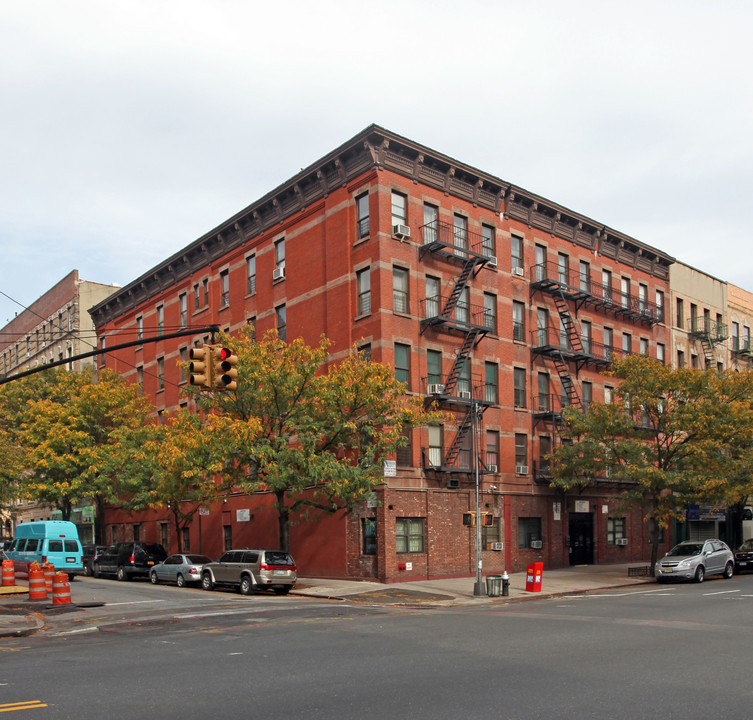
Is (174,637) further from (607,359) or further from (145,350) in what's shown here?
(145,350)

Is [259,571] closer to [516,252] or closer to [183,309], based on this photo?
[516,252]

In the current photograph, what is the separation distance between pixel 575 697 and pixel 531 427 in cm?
3097

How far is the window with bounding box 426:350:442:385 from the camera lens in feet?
118

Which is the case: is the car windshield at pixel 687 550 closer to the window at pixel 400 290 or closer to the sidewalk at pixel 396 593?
the sidewalk at pixel 396 593

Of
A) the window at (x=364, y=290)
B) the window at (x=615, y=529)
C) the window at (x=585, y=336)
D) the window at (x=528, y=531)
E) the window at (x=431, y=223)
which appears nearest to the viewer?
the window at (x=364, y=290)

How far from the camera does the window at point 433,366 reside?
3591 centimetres

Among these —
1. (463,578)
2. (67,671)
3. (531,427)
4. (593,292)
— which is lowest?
(463,578)

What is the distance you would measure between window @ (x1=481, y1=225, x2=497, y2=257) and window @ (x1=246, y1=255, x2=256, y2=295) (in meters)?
12.0

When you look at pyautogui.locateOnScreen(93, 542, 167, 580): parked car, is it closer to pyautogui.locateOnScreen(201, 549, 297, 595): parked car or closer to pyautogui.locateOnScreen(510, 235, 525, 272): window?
pyautogui.locateOnScreen(201, 549, 297, 595): parked car

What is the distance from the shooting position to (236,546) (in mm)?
42312

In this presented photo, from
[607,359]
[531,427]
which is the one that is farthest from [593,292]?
[531,427]

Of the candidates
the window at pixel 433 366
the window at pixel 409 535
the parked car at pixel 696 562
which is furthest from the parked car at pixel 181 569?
the parked car at pixel 696 562

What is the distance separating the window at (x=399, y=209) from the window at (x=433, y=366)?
5784 millimetres

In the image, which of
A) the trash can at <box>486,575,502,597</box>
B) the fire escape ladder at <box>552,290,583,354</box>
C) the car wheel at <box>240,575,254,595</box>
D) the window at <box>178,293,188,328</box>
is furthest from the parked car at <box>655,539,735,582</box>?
the window at <box>178,293,188,328</box>
